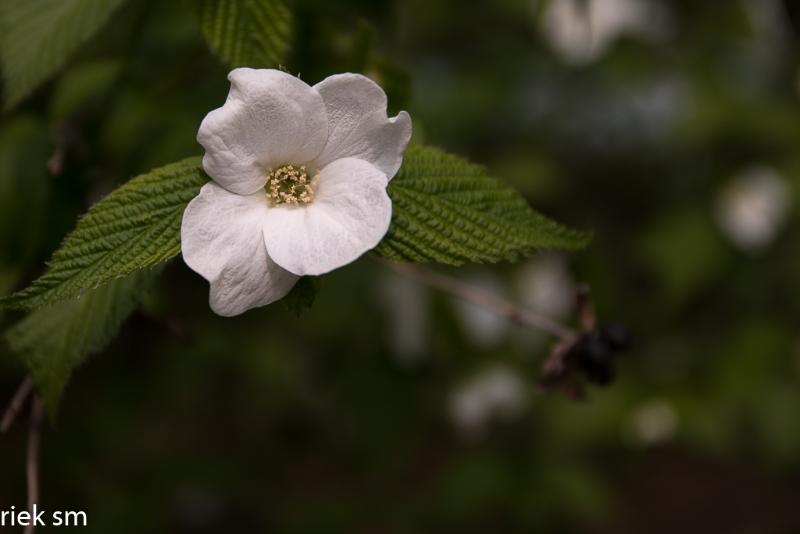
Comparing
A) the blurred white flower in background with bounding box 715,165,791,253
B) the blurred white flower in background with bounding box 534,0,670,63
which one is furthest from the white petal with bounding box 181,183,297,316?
the blurred white flower in background with bounding box 715,165,791,253

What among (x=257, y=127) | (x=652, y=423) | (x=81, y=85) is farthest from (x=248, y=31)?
(x=652, y=423)

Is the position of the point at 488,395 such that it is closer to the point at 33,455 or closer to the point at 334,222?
the point at 33,455

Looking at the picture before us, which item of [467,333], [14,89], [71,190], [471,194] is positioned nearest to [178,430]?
[467,333]

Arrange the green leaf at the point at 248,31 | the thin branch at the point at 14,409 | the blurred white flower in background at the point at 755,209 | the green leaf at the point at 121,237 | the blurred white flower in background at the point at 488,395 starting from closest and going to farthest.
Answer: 1. the green leaf at the point at 121,237
2. the green leaf at the point at 248,31
3. the thin branch at the point at 14,409
4. the blurred white flower in background at the point at 488,395
5. the blurred white flower in background at the point at 755,209

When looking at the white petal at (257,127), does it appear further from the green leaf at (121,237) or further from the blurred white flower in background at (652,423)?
the blurred white flower in background at (652,423)

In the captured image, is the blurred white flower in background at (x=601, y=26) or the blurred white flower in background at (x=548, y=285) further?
the blurred white flower in background at (x=601, y=26)

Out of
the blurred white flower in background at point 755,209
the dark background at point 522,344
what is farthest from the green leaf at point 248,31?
the blurred white flower in background at point 755,209
